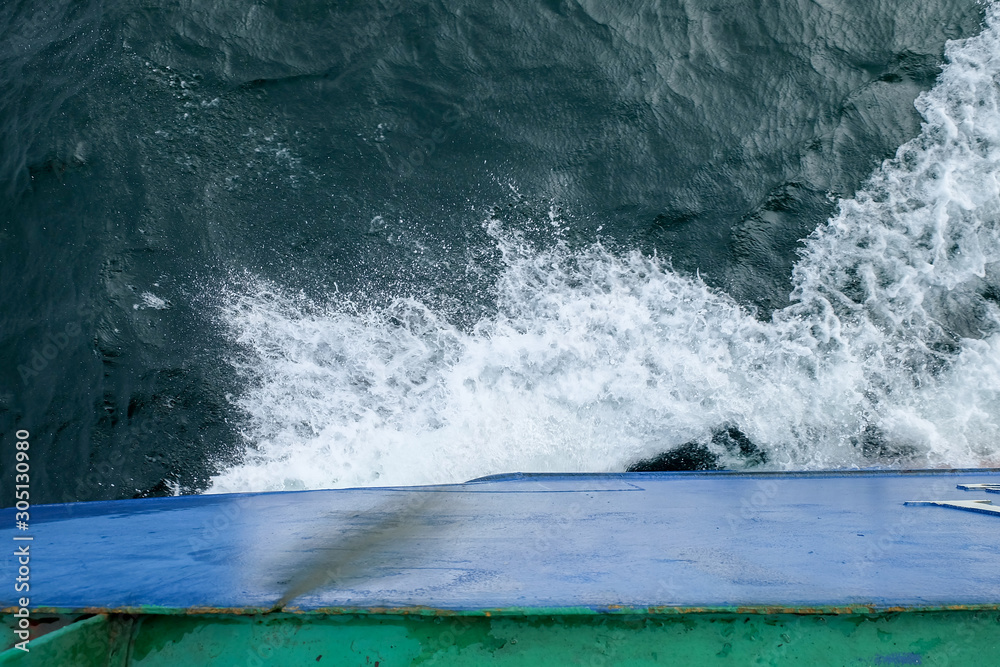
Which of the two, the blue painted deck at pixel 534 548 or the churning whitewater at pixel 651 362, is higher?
the churning whitewater at pixel 651 362

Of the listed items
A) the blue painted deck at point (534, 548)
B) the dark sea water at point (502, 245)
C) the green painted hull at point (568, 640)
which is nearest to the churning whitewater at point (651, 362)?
the dark sea water at point (502, 245)

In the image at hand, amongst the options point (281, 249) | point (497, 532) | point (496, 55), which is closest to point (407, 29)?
point (496, 55)

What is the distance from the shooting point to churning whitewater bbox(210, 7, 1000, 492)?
5582mm

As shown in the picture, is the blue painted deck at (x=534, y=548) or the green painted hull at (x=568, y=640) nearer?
the green painted hull at (x=568, y=640)

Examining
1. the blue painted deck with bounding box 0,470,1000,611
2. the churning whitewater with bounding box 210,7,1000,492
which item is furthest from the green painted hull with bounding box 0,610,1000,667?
the churning whitewater with bounding box 210,7,1000,492

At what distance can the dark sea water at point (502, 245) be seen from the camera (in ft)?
18.4

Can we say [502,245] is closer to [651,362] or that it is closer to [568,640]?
[651,362]

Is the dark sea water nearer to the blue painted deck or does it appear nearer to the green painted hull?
the blue painted deck

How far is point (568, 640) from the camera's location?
2123 millimetres

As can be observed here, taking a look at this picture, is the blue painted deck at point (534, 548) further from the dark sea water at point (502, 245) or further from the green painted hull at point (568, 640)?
the dark sea water at point (502, 245)

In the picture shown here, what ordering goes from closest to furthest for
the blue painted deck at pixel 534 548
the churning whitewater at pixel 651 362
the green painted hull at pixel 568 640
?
the green painted hull at pixel 568 640 < the blue painted deck at pixel 534 548 < the churning whitewater at pixel 651 362

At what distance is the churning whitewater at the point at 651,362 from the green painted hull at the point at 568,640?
135 inches

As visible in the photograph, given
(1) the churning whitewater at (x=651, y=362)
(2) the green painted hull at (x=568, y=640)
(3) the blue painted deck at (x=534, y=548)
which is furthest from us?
(1) the churning whitewater at (x=651, y=362)

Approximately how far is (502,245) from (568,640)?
13.7 feet
